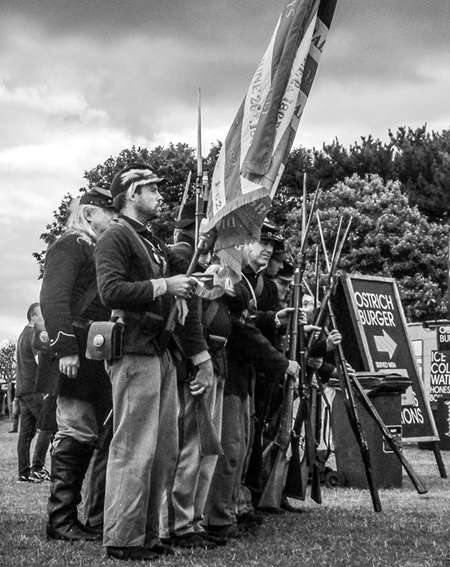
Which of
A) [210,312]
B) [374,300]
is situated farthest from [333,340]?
[374,300]

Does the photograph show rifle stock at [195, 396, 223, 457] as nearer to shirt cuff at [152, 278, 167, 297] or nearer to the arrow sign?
shirt cuff at [152, 278, 167, 297]

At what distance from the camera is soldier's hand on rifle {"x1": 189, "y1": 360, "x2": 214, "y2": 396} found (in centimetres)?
628

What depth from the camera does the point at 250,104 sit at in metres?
6.29

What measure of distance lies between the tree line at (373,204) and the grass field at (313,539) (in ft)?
108

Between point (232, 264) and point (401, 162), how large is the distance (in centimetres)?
4958

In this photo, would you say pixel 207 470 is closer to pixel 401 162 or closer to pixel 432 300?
pixel 432 300

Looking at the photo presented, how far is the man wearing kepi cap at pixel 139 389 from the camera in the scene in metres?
5.71

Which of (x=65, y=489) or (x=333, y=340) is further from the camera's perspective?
(x=333, y=340)

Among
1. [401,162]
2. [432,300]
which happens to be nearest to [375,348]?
[432,300]

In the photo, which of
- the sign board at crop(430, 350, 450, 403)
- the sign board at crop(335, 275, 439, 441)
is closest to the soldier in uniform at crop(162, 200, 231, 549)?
the sign board at crop(335, 275, 439, 441)

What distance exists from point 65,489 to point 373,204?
42306mm

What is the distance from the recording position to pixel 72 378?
650cm

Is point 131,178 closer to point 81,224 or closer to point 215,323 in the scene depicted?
point 81,224

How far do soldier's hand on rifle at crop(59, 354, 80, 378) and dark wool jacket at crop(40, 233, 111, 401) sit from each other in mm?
28
